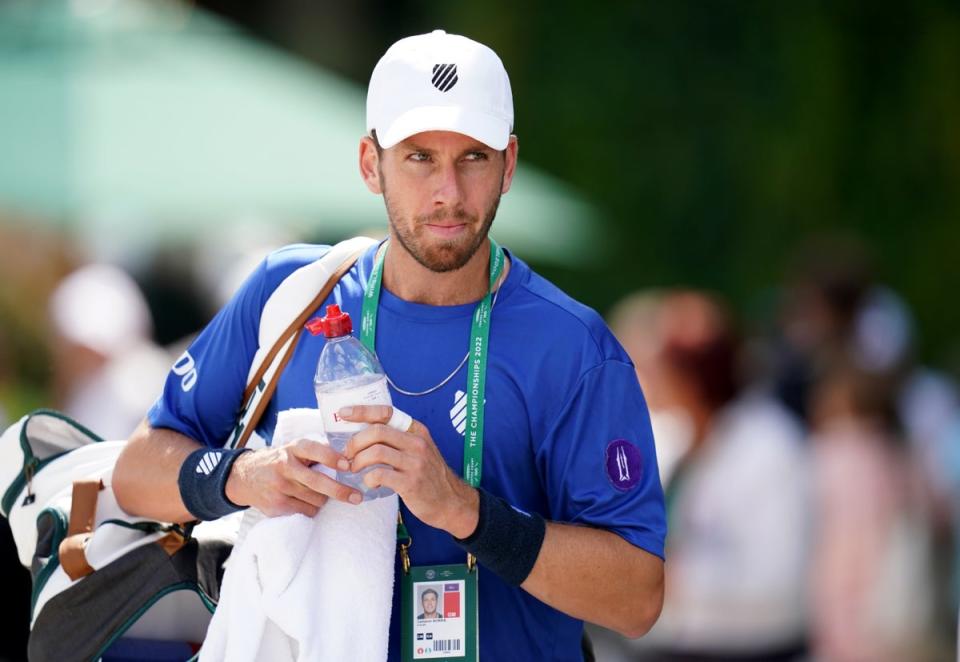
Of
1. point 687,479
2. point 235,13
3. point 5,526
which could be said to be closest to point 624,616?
point 5,526

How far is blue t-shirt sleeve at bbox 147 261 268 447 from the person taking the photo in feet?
12.1

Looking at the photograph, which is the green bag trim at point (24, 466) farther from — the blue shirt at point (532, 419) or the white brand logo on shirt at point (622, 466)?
the white brand logo on shirt at point (622, 466)

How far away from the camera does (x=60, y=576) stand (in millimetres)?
3758

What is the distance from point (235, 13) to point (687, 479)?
877 cm

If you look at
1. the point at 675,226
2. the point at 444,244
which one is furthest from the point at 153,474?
the point at 675,226

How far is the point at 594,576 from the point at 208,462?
79 cm

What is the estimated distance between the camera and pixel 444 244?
3447 millimetres

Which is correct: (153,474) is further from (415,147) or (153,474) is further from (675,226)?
(675,226)

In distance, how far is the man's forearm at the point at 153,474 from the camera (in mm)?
3594

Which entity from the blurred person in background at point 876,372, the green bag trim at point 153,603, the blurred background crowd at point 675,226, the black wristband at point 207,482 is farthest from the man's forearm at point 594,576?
the blurred person in background at point 876,372

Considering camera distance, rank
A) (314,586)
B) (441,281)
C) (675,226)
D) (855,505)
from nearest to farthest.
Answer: (314,586), (441,281), (855,505), (675,226)

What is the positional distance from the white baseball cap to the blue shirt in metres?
0.35

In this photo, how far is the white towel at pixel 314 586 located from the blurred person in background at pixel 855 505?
15.0 feet

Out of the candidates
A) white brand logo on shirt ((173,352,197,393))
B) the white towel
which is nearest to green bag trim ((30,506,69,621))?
white brand logo on shirt ((173,352,197,393))
